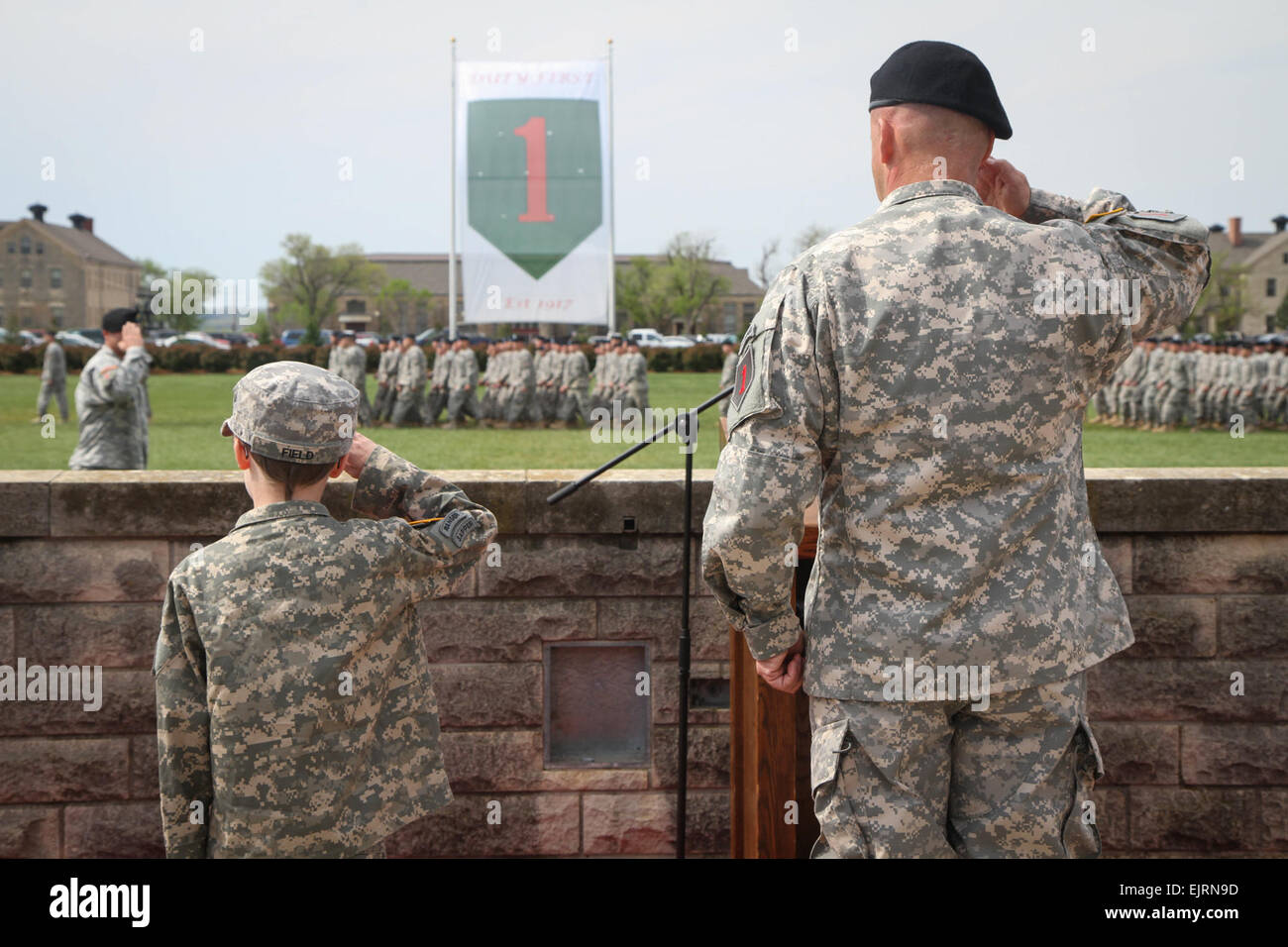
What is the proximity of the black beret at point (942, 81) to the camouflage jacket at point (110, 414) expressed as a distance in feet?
25.0

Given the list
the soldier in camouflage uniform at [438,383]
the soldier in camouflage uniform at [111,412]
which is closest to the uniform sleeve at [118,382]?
the soldier in camouflage uniform at [111,412]

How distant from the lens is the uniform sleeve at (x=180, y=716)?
2459mm

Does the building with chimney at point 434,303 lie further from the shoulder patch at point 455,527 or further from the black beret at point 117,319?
the shoulder patch at point 455,527

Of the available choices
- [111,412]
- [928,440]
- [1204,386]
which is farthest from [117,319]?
[1204,386]

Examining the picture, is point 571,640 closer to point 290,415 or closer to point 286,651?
point 286,651

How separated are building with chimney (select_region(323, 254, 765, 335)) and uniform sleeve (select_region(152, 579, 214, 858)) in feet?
284

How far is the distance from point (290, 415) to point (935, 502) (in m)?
1.34

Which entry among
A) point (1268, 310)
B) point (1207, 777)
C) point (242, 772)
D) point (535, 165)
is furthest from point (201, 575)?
point (1268, 310)

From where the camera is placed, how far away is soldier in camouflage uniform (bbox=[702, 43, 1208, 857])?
2.34 metres

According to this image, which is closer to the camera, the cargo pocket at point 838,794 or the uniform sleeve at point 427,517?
the cargo pocket at point 838,794

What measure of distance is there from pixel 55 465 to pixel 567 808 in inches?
510

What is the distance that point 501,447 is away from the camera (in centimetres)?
1852

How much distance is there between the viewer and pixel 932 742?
235 centimetres

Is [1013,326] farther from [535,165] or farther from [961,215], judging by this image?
[535,165]
